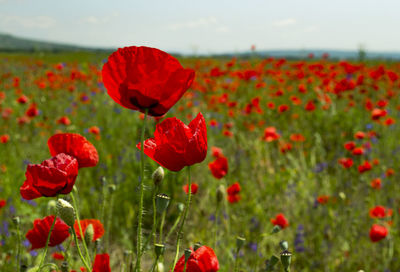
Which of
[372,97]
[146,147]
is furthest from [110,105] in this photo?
[372,97]

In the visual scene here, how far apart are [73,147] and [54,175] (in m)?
0.16

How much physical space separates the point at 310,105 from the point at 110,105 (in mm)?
2571

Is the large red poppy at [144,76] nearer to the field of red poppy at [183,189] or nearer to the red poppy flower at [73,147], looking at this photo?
the field of red poppy at [183,189]

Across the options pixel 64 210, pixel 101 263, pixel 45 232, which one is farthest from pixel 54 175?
pixel 45 232

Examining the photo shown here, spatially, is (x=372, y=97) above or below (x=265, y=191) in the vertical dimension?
above

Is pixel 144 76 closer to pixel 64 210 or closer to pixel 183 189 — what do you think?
pixel 64 210

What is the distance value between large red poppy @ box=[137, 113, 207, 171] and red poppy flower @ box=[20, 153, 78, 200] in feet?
0.67

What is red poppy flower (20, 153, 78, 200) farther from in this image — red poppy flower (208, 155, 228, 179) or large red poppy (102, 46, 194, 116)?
red poppy flower (208, 155, 228, 179)

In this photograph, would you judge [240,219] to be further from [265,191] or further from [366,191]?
[366,191]

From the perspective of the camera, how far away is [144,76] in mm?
736

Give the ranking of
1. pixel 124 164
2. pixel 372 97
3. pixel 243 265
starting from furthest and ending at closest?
pixel 372 97 → pixel 124 164 → pixel 243 265

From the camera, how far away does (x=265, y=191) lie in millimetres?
2992

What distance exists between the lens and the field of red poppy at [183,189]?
0.78 meters

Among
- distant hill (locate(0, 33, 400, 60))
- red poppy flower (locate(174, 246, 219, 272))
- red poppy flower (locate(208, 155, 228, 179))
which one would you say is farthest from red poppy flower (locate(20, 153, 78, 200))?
distant hill (locate(0, 33, 400, 60))
